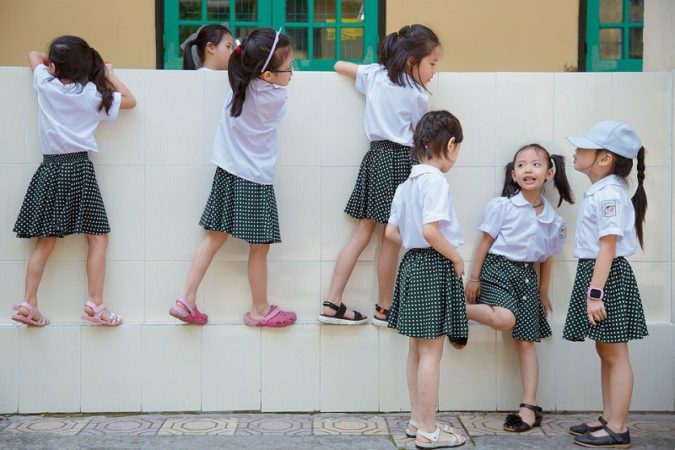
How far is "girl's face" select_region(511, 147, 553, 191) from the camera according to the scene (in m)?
4.14

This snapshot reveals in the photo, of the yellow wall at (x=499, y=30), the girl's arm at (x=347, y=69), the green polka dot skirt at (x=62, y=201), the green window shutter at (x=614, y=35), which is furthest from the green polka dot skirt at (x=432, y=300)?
the green window shutter at (x=614, y=35)

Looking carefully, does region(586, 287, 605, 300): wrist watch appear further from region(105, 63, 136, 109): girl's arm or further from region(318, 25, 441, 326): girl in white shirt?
region(105, 63, 136, 109): girl's arm

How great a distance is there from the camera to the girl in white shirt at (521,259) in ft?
13.5

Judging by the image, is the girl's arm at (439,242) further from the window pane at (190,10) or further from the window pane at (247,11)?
the window pane at (190,10)

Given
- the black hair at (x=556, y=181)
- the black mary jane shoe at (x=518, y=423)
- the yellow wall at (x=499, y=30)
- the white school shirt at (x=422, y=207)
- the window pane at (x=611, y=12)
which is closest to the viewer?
the white school shirt at (x=422, y=207)

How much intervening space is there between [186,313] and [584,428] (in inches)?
75.6

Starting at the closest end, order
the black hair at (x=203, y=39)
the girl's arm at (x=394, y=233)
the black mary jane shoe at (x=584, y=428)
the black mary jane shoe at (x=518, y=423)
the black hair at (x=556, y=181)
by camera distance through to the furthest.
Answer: the girl's arm at (x=394, y=233)
the black mary jane shoe at (x=584, y=428)
the black mary jane shoe at (x=518, y=423)
the black hair at (x=556, y=181)
the black hair at (x=203, y=39)

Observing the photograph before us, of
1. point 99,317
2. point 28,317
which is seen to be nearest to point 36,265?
point 28,317

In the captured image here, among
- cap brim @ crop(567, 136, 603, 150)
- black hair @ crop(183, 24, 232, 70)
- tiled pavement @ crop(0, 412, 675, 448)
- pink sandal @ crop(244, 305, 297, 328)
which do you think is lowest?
tiled pavement @ crop(0, 412, 675, 448)

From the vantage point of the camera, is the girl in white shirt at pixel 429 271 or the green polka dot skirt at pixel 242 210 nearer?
the girl in white shirt at pixel 429 271

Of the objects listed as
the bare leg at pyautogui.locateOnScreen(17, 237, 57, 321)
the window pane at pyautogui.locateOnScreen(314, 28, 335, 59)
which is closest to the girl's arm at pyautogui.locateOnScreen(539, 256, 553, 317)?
the bare leg at pyautogui.locateOnScreen(17, 237, 57, 321)

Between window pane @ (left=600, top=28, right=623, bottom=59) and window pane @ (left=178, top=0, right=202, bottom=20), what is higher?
window pane @ (left=178, top=0, right=202, bottom=20)

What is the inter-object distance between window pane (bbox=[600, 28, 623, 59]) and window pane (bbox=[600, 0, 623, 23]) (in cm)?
7

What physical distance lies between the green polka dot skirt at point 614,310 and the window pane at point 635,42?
3166 millimetres
